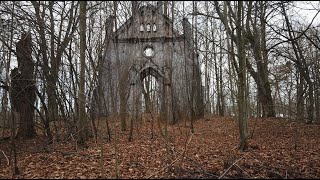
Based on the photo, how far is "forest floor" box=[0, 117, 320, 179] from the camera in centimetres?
700

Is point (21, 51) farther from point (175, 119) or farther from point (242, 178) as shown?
point (175, 119)

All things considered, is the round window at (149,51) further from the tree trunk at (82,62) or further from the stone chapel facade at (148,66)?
the tree trunk at (82,62)

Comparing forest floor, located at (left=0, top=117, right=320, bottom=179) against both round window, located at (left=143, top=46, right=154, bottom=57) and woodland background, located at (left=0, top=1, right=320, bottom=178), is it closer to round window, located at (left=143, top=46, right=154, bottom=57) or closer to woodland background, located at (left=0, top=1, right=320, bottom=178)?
woodland background, located at (left=0, top=1, right=320, bottom=178)

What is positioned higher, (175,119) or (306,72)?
(306,72)

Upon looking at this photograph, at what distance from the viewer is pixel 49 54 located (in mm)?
11508

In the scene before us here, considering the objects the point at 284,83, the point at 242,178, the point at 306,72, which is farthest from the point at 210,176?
the point at 284,83

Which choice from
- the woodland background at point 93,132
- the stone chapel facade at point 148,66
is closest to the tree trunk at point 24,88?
the woodland background at point 93,132

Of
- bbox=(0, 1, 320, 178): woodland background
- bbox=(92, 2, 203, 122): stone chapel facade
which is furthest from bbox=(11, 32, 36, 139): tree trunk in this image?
bbox=(92, 2, 203, 122): stone chapel facade

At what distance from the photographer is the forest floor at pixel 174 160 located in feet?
23.0

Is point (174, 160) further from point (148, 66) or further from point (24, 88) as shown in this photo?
point (148, 66)

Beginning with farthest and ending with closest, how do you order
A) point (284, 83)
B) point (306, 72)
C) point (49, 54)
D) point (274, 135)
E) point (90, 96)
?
point (284, 83) < point (306, 72) < point (274, 135) < point (49, 54) < point (90, 96)

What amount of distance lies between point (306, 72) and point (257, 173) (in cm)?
1034

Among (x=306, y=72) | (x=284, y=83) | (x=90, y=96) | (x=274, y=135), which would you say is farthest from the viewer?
(x=284, y=83)

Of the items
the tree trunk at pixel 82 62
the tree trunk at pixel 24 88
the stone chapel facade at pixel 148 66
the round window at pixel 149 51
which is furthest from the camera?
the round window at pixel 149 51
